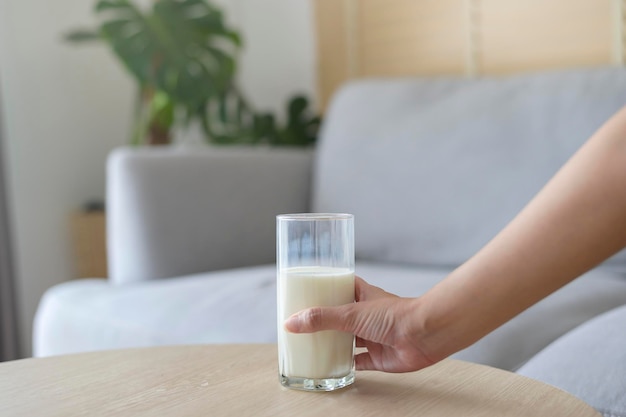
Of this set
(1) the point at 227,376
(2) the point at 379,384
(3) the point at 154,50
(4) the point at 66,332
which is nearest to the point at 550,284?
(2) the point at 379,384

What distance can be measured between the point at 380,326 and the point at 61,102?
2406 millimetres

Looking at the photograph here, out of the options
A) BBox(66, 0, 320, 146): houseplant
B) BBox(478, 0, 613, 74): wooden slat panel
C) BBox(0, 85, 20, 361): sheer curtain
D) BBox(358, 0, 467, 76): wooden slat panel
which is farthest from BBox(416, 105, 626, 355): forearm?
BBox(0, 85, 20, 361): sheer curtain

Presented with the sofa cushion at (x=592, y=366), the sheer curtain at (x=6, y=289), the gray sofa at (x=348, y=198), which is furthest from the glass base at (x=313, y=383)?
the sheer curtain at (x=6, y=289)

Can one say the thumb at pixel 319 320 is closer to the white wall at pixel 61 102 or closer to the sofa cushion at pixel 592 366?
the sofa cushion at pixel 592 366

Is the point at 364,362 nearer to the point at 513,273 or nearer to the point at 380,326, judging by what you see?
the point at 380,326

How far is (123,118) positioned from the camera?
3104 mm

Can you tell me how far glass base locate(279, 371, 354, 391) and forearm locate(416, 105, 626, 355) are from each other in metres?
0.09

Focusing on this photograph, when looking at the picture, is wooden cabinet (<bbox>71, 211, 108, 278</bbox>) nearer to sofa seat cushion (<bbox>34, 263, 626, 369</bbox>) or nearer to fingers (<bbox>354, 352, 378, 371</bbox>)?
sofa seat cushion (<bbox>34, 263, 626, 369</bbox>)

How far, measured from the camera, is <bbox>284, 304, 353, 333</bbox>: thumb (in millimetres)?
685

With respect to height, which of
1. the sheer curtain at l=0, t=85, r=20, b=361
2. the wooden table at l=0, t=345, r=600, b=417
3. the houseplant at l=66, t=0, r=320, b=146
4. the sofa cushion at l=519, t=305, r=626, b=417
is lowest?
the sheer curtain at l=0, t=85, r=20, b=361

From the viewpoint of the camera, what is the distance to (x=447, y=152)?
5.99 ft

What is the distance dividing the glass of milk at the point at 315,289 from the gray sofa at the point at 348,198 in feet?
2.18

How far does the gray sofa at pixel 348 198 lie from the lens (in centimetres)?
155

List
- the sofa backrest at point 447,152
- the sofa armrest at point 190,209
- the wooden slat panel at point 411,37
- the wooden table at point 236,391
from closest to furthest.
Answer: the wooden table at point 236,391
the sofa backrest at point 447,152
the sofa armrest at point 190,209
the wooden slat panel at point 411,37
